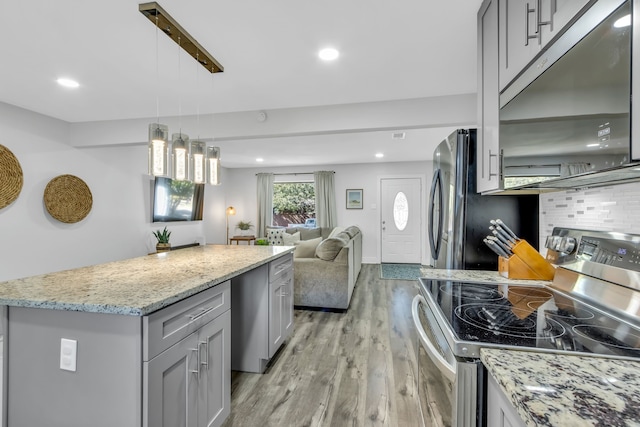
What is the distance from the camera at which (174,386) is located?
1312mm

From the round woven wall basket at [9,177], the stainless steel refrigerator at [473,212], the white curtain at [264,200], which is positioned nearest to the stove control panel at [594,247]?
the stainless steel refrigerator at [473,212]

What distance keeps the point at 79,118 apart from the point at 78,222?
4.19 ft

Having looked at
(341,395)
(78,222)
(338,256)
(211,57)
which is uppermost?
(211,57)

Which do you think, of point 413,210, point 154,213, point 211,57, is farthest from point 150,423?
point 413,210

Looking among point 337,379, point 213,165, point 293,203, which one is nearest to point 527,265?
point 337,379

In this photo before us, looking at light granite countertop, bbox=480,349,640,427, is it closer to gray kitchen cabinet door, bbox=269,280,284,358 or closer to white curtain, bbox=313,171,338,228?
gray kitchen cabinet door, bbox=269,280,284,358

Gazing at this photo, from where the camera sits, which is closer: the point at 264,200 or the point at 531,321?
the point at 531,321

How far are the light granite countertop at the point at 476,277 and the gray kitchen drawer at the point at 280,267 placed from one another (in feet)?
3.80

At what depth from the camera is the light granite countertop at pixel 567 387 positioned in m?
0.55

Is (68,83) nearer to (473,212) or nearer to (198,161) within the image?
(198,161)

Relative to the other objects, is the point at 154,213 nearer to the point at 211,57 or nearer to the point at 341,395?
the point at 211,57

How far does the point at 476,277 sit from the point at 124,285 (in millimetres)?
1769

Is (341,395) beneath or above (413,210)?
beneath

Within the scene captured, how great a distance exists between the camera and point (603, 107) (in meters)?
0.80
